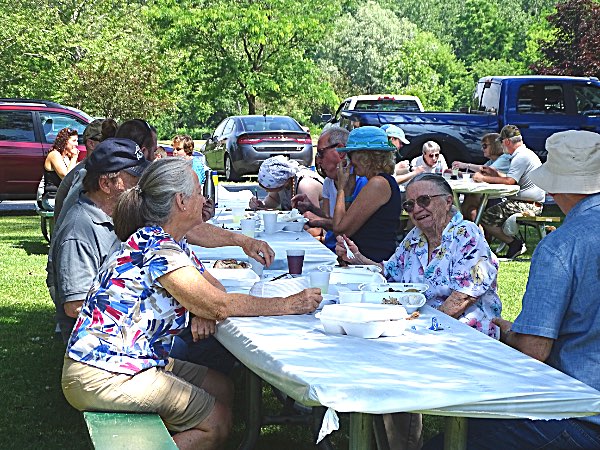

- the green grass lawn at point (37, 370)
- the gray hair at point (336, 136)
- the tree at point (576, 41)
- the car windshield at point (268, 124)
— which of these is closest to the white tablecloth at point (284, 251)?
the green grass lawn at point (37, 370)

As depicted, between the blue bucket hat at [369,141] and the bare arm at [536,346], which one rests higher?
the blue bucket hat at [369,141]

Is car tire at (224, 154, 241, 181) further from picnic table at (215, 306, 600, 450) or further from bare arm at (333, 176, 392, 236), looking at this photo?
picnic table at (215, 306, 600, 450)

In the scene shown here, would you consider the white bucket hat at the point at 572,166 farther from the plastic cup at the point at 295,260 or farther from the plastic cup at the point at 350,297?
the plastic cup at the point at 295,260

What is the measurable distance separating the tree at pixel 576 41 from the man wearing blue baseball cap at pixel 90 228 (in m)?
19.8

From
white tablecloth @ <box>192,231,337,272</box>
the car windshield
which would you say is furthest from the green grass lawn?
the car windshield

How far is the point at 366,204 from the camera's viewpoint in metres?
5.99

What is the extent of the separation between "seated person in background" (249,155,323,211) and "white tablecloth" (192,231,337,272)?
138 centimetres

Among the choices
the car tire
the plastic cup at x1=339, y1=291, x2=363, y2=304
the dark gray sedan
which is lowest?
the car tire

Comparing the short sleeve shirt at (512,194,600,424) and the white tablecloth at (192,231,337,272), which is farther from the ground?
the short sleeve shirt at (512,194,600,424)

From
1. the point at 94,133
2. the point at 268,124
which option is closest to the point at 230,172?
the point at 268,124

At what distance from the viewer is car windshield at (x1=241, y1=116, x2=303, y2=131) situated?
75.5 ft

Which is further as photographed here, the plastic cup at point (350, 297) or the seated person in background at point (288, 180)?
the seated person in background at point (288, 180)

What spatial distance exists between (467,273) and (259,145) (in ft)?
58.7

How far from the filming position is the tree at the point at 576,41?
23.0 meters
